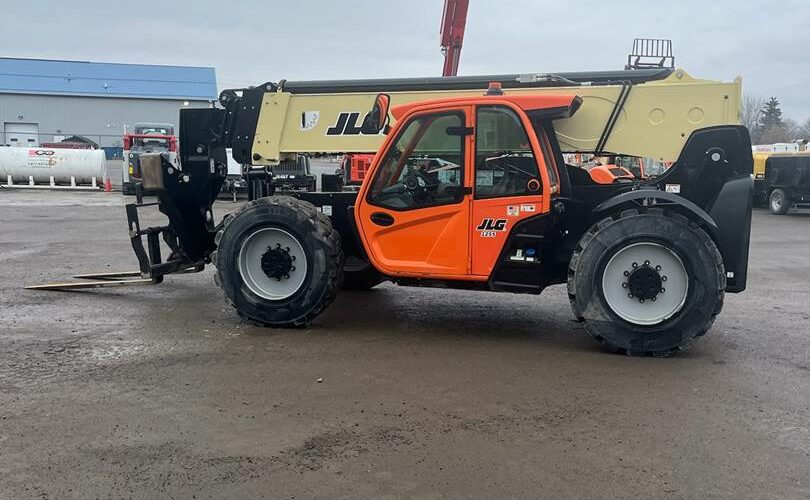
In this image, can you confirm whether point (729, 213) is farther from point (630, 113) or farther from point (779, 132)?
point (779, 132)

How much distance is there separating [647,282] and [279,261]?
349cm

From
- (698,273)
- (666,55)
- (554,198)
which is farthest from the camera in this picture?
(666,55)

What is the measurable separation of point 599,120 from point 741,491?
151 inches

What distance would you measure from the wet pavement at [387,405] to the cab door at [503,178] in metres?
1.06

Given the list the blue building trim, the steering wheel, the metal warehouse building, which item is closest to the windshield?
the steering wheel

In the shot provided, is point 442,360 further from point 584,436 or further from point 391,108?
point 391,108

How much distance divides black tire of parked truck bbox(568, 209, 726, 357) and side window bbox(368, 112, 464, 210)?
1.36 m

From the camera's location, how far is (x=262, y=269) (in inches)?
263

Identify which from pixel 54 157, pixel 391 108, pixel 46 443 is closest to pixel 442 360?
pixel 391 108

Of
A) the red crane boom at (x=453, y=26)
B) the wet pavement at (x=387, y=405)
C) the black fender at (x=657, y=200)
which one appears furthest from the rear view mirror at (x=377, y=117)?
the red crane boom at (x=453, y=26)

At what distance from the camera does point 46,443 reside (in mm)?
3996

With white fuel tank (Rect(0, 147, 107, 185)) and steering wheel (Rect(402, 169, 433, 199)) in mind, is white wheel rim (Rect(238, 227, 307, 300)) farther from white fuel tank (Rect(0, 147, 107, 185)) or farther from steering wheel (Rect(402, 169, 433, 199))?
white fuel tank (Rect(0, 147, 107, 185))

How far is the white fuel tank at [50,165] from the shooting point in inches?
1011

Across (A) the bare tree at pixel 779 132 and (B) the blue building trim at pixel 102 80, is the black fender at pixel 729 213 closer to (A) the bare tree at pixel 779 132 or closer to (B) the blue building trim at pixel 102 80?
(B) the blue building trim at pixel 102 80
